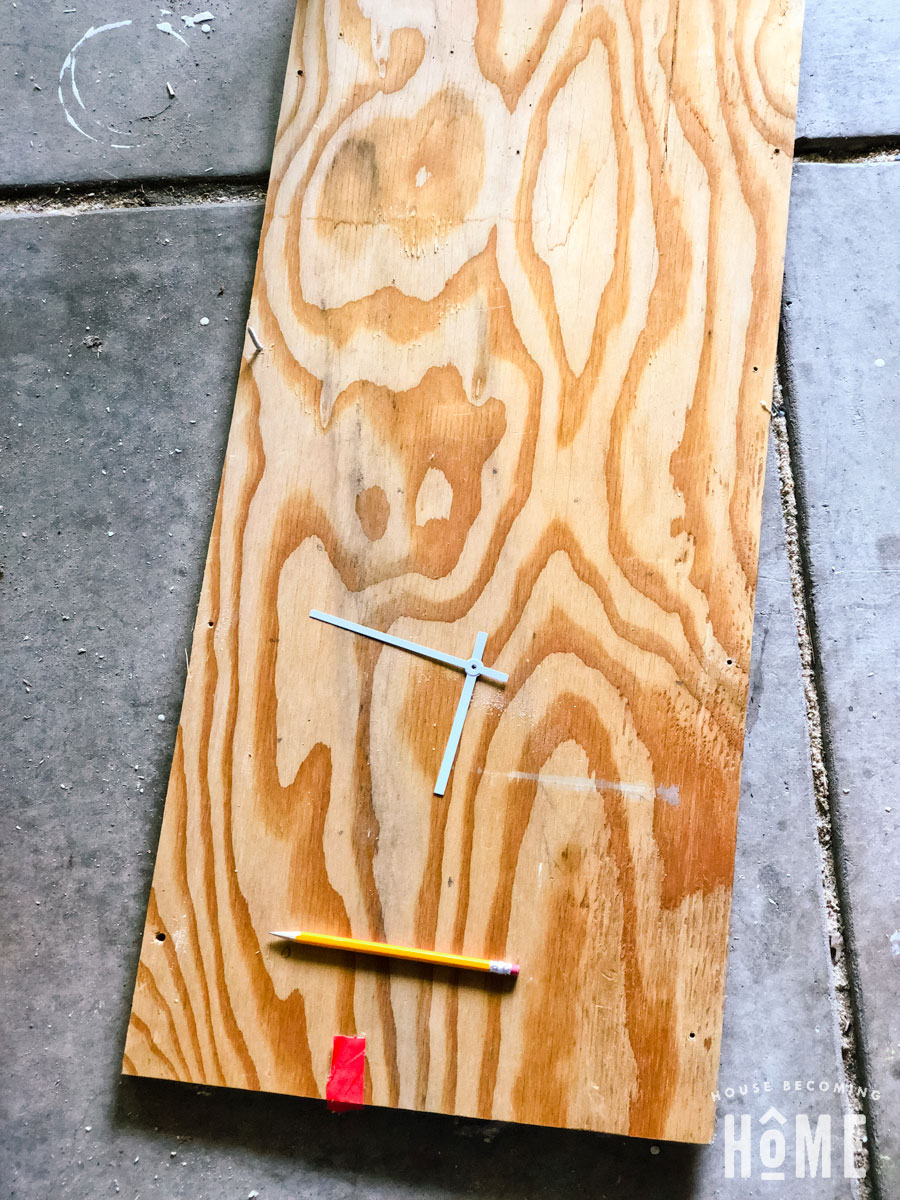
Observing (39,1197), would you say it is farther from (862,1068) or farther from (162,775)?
(862,1068)

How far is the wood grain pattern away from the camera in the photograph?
1048 millimetres

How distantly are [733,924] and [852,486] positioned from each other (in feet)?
2.08

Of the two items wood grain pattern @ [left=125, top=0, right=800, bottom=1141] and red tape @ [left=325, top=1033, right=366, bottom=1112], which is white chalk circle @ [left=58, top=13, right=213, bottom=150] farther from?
red tape @ [left=325, top=1033, right=366, bottom=1112]

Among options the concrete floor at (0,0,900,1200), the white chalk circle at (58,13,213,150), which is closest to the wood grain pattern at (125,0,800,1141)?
the concrete floor at (0,0,900,1200)

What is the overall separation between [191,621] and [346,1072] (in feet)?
2.04

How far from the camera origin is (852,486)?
4.03 ft

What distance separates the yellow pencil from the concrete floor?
26cm

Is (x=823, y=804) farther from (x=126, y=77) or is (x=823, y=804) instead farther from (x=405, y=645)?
(x=126, y=77)

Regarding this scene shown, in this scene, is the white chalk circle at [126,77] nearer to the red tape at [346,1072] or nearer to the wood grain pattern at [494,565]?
the wood grain pattern at [494,565]

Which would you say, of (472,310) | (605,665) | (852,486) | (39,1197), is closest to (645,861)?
(605,665)

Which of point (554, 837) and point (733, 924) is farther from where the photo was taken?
point (733, 924)

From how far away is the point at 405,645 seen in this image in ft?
3.58
